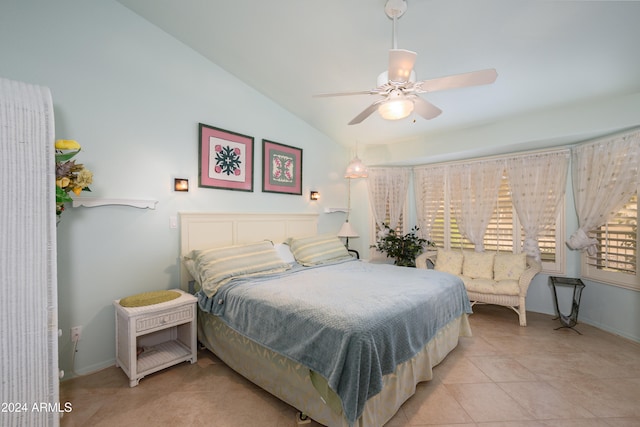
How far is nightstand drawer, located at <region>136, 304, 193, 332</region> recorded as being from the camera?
2.24 m

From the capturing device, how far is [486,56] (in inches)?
97.5

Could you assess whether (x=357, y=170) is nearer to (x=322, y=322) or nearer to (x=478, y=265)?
(x=478, y=265)

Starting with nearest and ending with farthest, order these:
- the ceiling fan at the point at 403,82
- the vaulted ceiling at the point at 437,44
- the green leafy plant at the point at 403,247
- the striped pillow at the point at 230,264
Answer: the ceiling fan at the point at 403,82 → the vaulted ceiling at the point at 437,44 → the striped pillow at the point at 230,264 → the green leafy plant at the point at 403,247

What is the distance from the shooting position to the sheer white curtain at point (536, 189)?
12.3 feet

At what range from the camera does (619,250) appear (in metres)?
3.26

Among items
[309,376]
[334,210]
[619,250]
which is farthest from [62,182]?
[619,250]

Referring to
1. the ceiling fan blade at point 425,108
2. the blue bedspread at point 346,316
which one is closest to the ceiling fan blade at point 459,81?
the ceiling fan blade at point 425,108

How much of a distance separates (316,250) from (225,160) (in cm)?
159

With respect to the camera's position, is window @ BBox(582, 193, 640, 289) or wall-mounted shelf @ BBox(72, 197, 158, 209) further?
window @ BBox(582, 193, 640, 289)

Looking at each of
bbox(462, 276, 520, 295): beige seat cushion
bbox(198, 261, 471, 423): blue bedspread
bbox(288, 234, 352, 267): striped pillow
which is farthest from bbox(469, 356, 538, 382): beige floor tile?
bbox(288, 234, 352, 267): striped pillow

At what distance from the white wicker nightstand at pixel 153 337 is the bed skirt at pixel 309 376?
0.22 meters

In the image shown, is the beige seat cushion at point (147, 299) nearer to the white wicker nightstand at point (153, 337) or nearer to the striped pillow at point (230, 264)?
the white wicker nightstand at point (153, 337)

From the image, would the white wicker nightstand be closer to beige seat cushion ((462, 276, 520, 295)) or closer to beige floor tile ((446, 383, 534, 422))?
beige floor tile ((446, 383, 534, 422))

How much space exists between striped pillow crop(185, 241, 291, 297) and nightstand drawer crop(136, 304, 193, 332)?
0.25m
